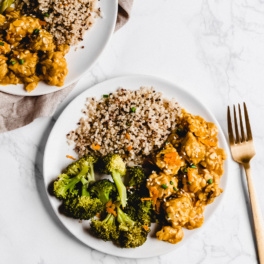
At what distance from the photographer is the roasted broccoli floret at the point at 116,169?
294 centimetres

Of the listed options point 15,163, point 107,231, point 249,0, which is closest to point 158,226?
point 107,231

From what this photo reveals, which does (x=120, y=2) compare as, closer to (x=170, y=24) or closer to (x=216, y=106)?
(x=170, y=24)

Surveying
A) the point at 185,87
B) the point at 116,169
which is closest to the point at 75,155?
the point at 116,169

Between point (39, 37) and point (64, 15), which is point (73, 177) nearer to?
point (39, 37)

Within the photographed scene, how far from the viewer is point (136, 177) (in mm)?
2990

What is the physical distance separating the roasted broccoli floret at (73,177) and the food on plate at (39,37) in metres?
0.51

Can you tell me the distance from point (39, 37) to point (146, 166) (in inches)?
42.0

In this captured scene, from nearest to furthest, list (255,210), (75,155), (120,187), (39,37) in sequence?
(39,37) → (120,187) → (75,155) → (255,210)

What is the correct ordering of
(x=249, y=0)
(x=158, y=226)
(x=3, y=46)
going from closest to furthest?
(x=3, y=46)
(x=158, y=226)
(x=249, y=0)

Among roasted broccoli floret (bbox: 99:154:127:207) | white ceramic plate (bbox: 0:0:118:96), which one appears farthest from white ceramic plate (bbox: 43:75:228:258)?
roasted broccoli floret (bbox: 99:154:127:207)

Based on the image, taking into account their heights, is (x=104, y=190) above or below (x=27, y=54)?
below

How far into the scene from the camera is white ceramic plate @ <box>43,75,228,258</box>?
3051 millimetres

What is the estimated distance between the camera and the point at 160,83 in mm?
3107

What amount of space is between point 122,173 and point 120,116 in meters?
0.37
